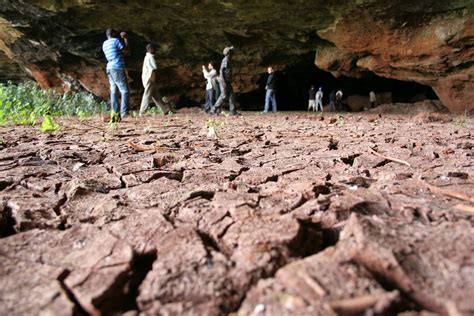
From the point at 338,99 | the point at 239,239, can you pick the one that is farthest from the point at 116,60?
the point at 338,99

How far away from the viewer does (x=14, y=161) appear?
228 cm

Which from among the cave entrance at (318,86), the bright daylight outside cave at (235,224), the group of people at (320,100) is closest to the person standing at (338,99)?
the group of people at (320,100)

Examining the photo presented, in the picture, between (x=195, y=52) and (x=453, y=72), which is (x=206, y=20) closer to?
(x=195, y=52)

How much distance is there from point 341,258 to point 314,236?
0.18m

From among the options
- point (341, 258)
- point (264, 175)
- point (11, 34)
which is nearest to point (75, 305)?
point (341, 258)

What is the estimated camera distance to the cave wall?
6.85m

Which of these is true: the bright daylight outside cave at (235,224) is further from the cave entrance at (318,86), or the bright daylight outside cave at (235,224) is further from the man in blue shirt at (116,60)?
the cave entrance at (318,86)

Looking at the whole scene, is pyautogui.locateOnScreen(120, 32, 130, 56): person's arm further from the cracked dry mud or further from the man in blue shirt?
the cracked dry mud

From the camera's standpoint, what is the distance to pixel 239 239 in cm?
109

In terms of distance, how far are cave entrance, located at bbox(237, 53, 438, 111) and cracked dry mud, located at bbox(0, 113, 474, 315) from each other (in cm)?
1052

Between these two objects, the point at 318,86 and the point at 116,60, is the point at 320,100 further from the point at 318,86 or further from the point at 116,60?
the point at 116,60

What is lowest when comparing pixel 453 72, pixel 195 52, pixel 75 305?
pixel 75 305

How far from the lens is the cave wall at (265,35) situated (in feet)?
22.5

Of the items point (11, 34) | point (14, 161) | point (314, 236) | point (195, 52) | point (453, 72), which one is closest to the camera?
point (314, 236)
